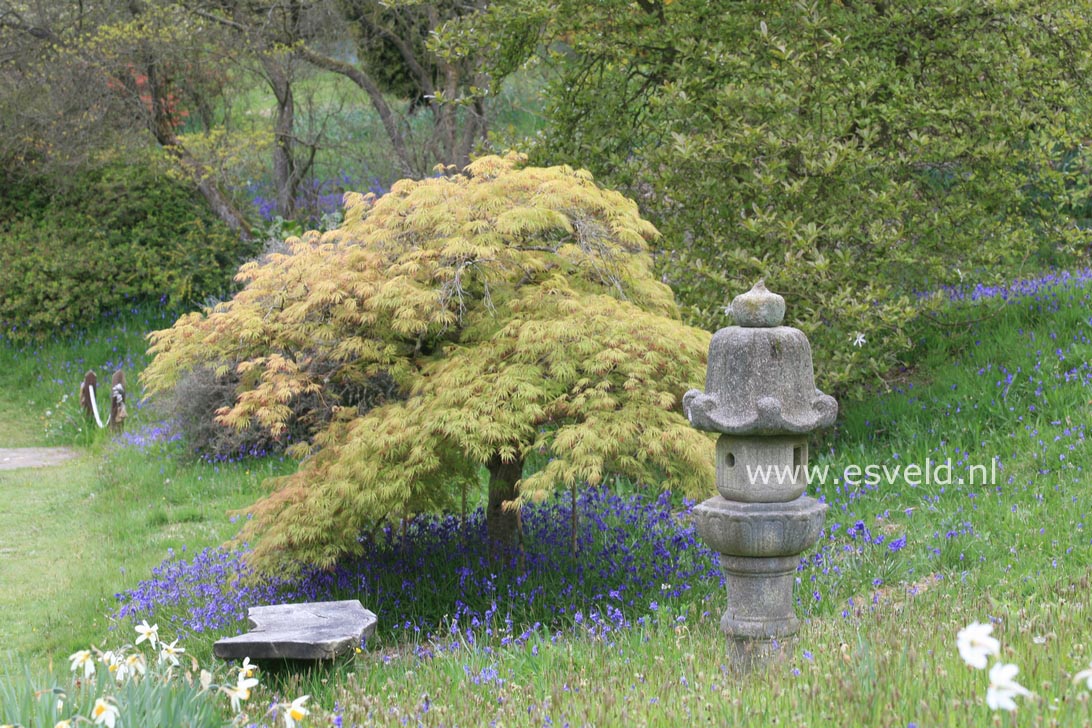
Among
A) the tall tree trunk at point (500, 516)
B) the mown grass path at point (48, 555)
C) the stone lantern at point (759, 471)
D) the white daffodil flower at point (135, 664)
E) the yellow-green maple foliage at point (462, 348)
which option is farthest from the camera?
the mown grass path at point (48, 555)

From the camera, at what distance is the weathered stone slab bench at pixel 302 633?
4836mm

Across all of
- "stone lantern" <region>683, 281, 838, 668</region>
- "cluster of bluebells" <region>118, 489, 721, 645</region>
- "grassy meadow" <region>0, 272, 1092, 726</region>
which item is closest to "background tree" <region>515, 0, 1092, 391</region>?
"grassy meadow" <region>0, 272, 1092, 726</region>

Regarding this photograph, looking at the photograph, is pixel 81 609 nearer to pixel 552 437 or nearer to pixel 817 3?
pixel 552 437

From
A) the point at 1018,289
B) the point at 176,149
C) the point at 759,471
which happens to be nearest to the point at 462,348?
the point at 759,471

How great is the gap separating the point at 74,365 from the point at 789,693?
14825 millimetres

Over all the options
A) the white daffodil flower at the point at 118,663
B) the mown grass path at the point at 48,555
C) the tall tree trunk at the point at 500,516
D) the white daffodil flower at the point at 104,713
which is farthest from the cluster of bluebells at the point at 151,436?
the white daffodil flower at the point at 104,713

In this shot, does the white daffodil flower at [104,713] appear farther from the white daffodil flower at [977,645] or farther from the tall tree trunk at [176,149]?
the tall tree trunk at [176,149]

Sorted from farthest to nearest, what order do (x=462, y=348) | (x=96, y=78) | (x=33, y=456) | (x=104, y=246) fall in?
(x=104, y=246) < (x=96, y=78) < (x=33, y=456) < (x=462, y=348)

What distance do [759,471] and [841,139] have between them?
5.18 m

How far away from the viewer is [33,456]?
43.8 feet

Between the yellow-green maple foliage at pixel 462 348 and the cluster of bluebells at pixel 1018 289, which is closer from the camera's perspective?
the yellow-green maple foliage at pixel 462 348

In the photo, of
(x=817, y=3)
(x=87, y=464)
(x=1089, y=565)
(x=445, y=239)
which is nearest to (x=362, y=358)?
(x=445, y=239)

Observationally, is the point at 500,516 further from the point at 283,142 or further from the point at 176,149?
the point at 283,142

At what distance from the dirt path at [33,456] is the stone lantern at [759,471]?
1045 cm
